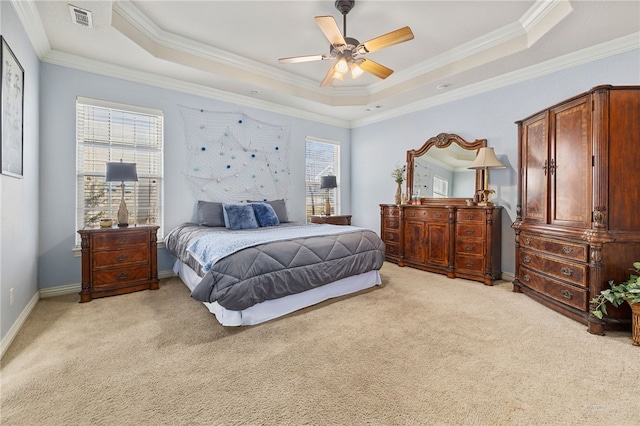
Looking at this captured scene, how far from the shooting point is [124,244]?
331cm

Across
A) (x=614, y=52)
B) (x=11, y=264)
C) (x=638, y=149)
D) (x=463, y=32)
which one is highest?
(x=463, y=32)

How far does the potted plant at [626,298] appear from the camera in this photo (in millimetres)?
2211

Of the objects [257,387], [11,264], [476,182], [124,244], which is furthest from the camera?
[476,182]

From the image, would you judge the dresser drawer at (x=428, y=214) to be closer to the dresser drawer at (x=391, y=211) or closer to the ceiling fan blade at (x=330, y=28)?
the dresser drawer at (x=391, y=211)

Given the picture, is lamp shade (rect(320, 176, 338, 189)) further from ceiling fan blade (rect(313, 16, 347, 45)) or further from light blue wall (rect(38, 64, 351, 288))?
ceiling fan blade (rect(313, 16, 347, 45))

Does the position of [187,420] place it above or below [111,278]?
below

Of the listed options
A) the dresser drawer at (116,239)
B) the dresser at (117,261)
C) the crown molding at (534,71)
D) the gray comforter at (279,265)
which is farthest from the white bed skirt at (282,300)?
the crown molding at (534,71)

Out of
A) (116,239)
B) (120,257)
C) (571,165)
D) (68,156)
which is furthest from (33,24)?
(571,165)

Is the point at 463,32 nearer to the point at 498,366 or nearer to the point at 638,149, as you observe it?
the point at 638,149

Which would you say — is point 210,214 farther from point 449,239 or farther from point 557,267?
point 557,267

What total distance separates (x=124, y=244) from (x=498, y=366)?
3.69 meters

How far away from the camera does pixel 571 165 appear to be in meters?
2.78

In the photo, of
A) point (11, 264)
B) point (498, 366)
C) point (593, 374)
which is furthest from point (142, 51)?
point (593, 374)

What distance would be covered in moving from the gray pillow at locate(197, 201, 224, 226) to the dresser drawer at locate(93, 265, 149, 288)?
2.97 ft
